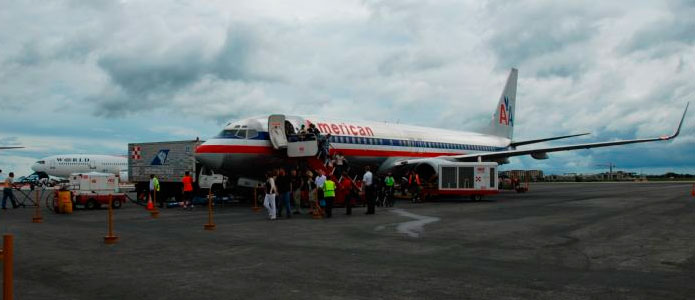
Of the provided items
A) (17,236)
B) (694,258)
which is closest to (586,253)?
(694,258)

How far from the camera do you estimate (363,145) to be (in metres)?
27.3

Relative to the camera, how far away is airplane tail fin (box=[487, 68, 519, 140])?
1612 inches

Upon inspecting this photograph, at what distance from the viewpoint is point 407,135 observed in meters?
30.6

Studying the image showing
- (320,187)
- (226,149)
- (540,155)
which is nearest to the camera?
(320,187)

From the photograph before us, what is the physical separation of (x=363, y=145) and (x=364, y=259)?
18349mm

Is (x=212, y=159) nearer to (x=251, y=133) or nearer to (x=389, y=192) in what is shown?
(x=251, y=133)

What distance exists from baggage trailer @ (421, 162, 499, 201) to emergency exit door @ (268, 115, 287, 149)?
22.4 feet

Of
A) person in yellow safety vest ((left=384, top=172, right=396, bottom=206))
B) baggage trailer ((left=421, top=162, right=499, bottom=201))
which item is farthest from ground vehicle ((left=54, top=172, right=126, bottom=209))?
baggage trailer ((left=421, top=162, right=499, bottom=201))

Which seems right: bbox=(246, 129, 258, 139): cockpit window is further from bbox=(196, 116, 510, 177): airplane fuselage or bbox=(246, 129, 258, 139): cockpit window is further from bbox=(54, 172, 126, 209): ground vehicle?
bbox=(54, 172, 126, 209): ground vehicle

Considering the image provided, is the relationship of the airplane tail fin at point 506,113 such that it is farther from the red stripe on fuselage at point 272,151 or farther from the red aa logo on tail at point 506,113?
the red stripe on fuselage at point 272,151

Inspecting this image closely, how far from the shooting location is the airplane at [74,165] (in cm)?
7100

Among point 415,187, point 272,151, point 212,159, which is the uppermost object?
point 272,151

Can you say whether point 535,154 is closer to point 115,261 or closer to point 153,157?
point 153,157

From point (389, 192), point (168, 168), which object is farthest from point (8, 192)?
point (389, 192)
